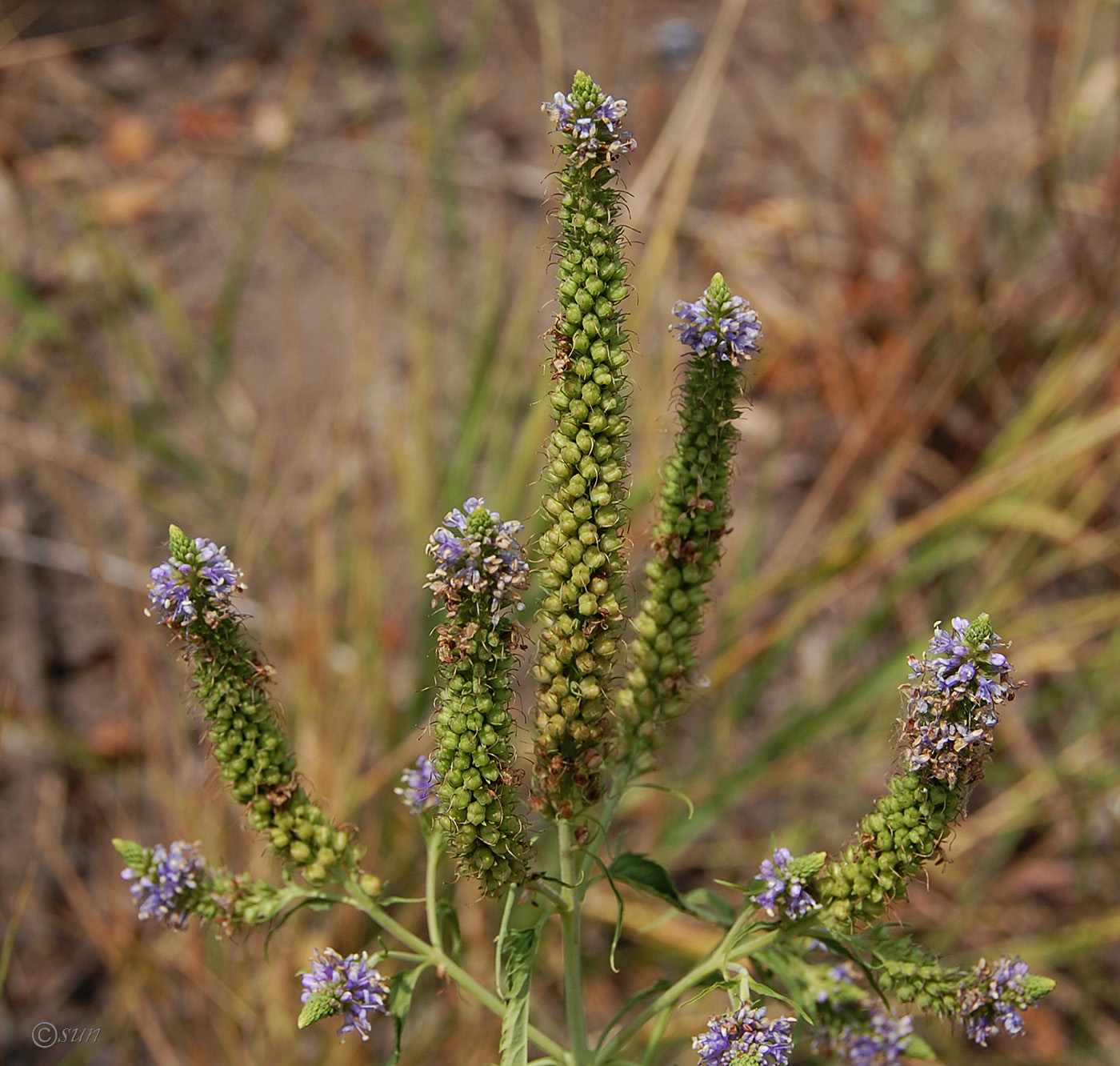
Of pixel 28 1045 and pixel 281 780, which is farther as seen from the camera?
pixel 28 1045

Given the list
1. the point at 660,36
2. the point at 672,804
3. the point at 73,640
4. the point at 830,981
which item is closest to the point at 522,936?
the point at 830,981

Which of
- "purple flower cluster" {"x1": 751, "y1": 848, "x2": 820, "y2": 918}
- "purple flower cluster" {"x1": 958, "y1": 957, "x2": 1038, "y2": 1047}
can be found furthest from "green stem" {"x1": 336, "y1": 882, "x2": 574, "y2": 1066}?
"purple flower cluster" {"x1": 958, "y1": 957, "x2": 1038, "y2": 1047}

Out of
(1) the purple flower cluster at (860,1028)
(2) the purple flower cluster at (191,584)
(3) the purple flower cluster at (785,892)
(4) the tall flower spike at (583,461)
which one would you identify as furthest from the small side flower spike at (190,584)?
(1) the purple flower cluster at (860,1028)

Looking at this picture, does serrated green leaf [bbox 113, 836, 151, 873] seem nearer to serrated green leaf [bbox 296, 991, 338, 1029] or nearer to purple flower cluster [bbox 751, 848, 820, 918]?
serrated green leaf [bbox 296, 991, 338, 1029]

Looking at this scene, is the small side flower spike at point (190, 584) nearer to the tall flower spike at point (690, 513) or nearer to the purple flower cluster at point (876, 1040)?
the tall flower spike at point (690, 513)

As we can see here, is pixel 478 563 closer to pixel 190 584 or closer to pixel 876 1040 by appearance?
pixel 190 584

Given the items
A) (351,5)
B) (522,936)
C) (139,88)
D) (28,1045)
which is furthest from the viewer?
(351,5)

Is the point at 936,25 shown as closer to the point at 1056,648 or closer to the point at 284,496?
the point at 1056,648

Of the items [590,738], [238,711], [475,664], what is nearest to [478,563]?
[475,664]
